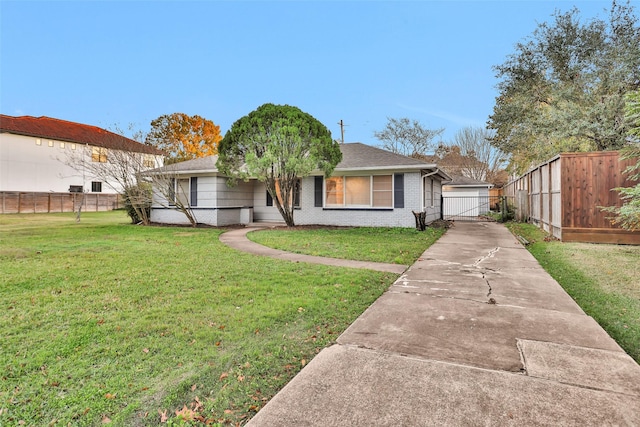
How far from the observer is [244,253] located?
7.55 metres

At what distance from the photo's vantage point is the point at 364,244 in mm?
8648

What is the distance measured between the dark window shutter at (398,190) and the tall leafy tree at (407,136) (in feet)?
63.1

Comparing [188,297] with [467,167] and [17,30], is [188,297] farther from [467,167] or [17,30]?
[17,30]

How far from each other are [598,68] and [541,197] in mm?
7900

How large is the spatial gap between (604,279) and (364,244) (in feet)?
16.0

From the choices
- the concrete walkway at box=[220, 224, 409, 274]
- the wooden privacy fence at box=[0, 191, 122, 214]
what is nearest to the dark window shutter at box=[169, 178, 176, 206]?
the concrete walkway at box=[220, 224, 409, 274]

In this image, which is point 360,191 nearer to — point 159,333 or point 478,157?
point 159,333

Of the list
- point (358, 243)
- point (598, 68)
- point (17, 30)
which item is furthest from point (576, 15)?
point (17, 30)

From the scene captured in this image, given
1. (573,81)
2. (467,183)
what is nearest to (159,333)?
(573,81)

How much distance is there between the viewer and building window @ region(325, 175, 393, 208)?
13148 millimetres

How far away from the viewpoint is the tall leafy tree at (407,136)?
1193 inches

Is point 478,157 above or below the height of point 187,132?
below

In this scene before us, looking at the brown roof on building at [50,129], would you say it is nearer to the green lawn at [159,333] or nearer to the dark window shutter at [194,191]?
the dark window shutter at [194,191]

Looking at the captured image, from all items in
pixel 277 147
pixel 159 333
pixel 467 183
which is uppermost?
pixel 277 147
